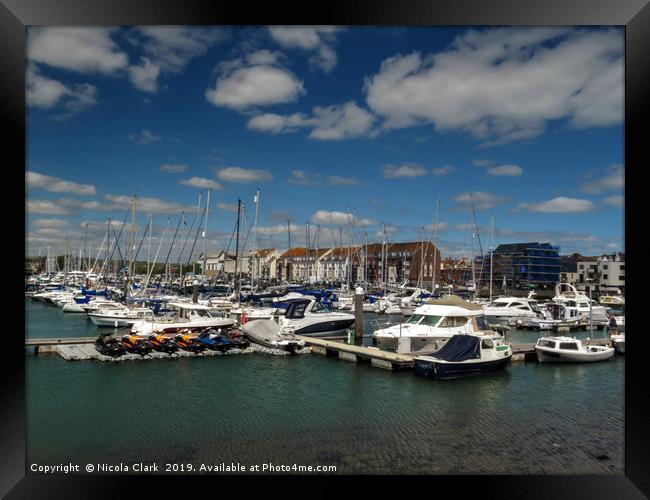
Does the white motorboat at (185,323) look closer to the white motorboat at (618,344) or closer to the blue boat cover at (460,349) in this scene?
the blue boat cover at (460,349)

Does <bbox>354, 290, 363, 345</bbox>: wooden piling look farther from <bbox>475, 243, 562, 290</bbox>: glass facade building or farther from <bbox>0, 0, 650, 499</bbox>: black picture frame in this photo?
<bbox>475, 243, 562, 290</bbox>: glass facade building

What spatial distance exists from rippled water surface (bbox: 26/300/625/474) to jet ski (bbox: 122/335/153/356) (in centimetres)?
62

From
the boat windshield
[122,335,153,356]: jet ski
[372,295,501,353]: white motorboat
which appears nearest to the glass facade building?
[372,295,501,353]: white motorboat

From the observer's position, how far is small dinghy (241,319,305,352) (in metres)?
18.6

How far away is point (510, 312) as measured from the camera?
32438 millimetres

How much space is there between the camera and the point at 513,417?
36.7ft

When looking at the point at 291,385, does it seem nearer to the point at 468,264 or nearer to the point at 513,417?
the point at 513,417

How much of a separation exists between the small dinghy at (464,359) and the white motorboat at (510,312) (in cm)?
1588

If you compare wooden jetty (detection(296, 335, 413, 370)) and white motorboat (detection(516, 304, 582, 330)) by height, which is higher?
wooden jetty (detection(296, 335, 413, 370))

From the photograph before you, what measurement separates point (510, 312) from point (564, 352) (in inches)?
611

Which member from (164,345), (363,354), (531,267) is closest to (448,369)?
(363,354)

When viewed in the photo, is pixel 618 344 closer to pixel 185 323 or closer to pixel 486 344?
pixel 486 344
